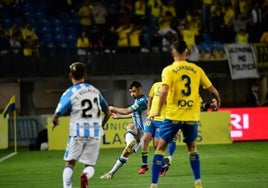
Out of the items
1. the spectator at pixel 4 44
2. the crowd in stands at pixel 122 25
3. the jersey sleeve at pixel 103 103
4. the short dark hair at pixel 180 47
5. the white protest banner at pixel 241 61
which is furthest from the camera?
the white protest banner at pixel 241 61

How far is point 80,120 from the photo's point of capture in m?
10.6

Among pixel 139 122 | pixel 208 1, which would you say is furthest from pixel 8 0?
pixel 139 122

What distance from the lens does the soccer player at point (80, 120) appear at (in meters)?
10.6

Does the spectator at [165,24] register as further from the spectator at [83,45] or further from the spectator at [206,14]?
the spectator at [83,45]

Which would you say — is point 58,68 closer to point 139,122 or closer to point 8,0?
point 8,0

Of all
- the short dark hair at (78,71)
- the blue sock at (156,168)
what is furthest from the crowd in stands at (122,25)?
the short dark hair at (78,71)

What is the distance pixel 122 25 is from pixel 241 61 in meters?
4.55

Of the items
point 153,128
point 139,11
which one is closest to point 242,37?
point 139,11

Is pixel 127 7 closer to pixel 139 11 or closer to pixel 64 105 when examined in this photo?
pixel 139 11

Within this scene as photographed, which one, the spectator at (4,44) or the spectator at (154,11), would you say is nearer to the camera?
the spectator at (4,44)

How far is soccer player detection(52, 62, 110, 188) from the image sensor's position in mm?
10625

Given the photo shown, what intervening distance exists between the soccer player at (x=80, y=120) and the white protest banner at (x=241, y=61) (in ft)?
59.2

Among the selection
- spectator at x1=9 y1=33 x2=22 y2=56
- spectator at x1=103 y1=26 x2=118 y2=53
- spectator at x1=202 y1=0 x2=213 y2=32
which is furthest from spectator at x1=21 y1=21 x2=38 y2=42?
spectator at x1=202 y1=0 x2=213 y2=32

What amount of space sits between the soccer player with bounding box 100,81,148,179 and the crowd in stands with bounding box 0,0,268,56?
12.6 m
